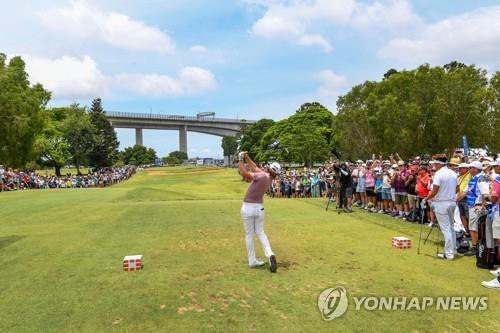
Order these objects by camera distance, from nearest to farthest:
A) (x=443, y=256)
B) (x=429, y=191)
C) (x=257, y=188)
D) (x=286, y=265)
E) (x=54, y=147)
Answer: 1. (x=257, y=188)
2. (x=286, y=265)
3. (x=443, y=256)
4. (x=429, y=191)
5. (x=54, y=147)

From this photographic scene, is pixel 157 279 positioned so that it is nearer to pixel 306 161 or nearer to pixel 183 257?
pixel 183 257

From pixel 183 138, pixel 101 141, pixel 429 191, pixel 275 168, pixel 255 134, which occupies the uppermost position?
pixel 183 138

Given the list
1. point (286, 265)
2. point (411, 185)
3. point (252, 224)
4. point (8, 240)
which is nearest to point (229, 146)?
point (411, 185)

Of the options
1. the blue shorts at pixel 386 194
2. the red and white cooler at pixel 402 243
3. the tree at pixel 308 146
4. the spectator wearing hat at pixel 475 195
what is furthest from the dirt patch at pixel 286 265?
the tree at pixel 308 146

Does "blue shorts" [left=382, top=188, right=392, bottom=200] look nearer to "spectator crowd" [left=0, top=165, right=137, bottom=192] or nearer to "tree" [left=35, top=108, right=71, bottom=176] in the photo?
"spectator crowd" [left=0, top=165, right=137, bottom=192]

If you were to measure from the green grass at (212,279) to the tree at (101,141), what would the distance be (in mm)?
61908

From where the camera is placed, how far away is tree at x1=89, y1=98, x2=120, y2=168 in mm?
72625

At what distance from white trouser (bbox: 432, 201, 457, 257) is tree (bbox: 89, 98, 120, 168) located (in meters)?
69.0

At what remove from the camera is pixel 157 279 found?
771 centimetres

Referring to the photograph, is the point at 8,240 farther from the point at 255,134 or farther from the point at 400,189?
the point at 255,134

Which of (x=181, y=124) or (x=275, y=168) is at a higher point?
(x=181, y=124)

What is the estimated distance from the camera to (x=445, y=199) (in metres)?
9.69

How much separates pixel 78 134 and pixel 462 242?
68069 millimetres

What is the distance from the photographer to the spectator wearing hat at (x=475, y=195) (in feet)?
30.4
